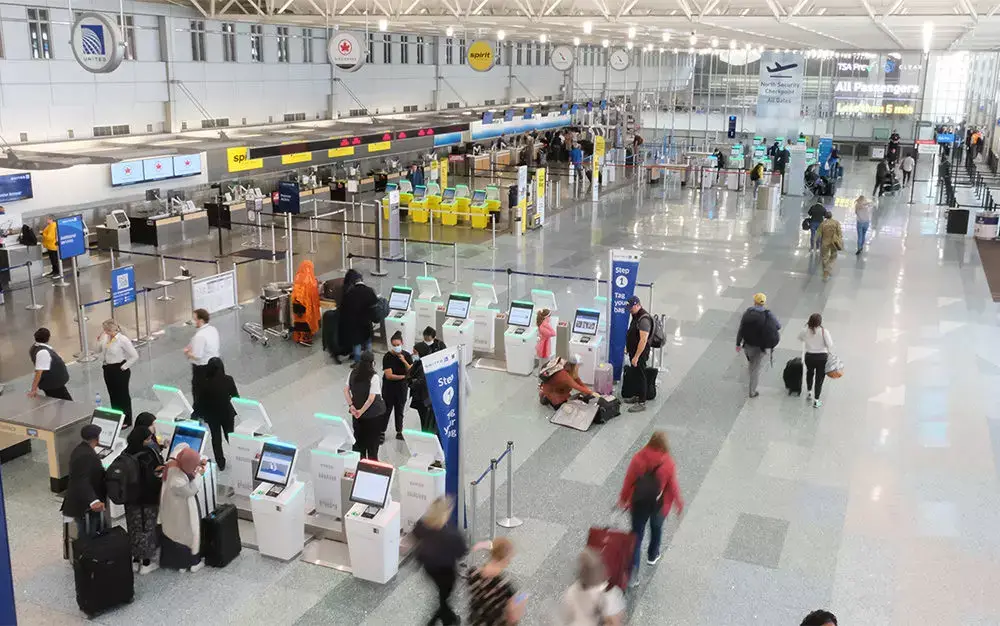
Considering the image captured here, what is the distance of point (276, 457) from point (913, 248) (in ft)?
55.6

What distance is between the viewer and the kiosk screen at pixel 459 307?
12078mm

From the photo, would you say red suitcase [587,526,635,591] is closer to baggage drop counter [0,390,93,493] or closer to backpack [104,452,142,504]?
backpack [104,452,142,504]

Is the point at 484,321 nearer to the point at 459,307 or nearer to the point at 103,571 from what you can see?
the point at 459,307

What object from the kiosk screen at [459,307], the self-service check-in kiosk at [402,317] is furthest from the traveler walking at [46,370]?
the kiosk screen at [459,307]

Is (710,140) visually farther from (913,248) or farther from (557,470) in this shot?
(557,470)

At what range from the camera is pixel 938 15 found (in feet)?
47.5

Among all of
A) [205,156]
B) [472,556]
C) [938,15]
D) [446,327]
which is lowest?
[472,556]

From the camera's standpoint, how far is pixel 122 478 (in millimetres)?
6750

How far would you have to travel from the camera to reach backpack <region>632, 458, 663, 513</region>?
6629 mm

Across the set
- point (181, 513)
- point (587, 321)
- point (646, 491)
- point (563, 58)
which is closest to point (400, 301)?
point (587, 321)

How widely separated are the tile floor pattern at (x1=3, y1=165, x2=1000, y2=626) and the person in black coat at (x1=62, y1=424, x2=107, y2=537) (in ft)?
1.92

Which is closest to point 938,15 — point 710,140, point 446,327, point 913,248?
point 913,248

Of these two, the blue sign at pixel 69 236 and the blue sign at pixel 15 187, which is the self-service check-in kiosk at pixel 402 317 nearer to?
the blue sign at pixel 69 236

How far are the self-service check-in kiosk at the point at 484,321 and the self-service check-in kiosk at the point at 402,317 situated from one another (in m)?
0.87
